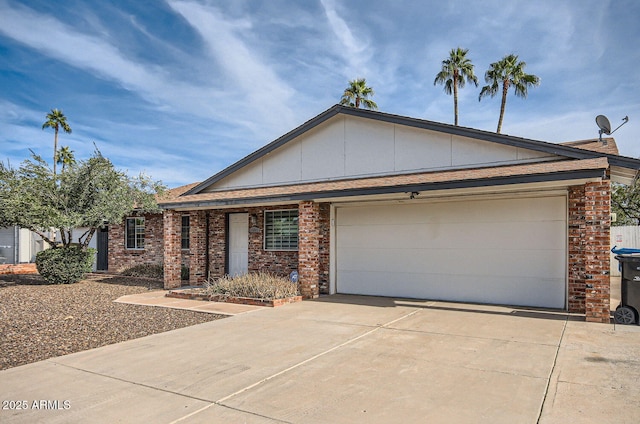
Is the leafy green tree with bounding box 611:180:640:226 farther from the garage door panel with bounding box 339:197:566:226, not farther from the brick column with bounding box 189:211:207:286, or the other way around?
the brick column with bounding box 189:211:207:286

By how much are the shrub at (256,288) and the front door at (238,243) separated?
277 centimetres

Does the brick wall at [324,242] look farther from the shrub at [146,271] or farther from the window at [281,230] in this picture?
the shrub at [146,271]

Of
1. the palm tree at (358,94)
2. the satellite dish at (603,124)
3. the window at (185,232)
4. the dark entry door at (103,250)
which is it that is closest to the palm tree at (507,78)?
the palm tree at (358,94)

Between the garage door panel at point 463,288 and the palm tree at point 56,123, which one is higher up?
the palm tree at point 56,123

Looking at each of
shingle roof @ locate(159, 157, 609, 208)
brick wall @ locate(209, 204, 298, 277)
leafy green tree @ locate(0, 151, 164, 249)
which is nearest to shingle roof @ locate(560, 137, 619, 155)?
shingle roof @ locate(159, 157, 609, 208)

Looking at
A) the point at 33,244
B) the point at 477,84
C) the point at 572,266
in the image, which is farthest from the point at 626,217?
the point at 33,244

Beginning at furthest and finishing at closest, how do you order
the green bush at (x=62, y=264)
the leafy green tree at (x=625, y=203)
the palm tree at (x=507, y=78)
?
the palm tree at (x=507, y=78)
the leafy green tree at (x=625, y=203)
the green bush at (x=62, y=264)

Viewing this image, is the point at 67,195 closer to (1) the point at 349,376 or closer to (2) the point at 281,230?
(2) the point at 281,230

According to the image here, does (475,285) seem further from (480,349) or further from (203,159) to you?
(203,159)

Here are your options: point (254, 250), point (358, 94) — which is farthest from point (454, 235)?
point (358, 94)

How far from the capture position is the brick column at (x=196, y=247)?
46.5 ft

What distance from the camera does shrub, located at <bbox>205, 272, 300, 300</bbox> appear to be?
10312 mm

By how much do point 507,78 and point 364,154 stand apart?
20879 mm

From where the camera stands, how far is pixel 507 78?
2769cm
